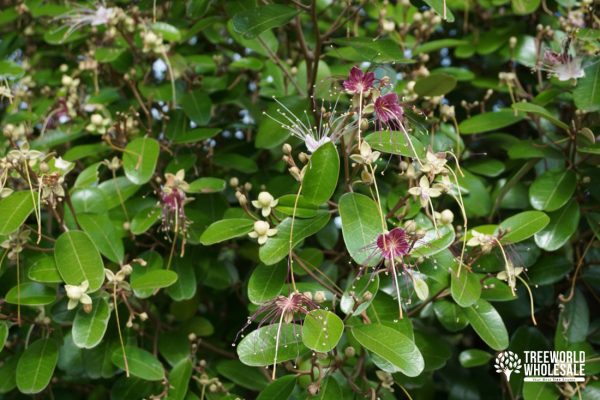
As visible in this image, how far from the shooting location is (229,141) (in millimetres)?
2346

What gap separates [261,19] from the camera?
1799 mm

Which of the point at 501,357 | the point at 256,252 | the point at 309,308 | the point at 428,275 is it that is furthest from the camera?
the point at 256,252

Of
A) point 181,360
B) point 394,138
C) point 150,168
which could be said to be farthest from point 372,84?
point 181,360

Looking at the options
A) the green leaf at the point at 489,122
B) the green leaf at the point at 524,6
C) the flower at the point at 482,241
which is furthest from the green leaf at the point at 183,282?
the green leaf at the point at 524,6

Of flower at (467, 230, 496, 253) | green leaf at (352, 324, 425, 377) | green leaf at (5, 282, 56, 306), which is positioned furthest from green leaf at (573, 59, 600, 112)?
green leaf at (5, 282, 56, 306)

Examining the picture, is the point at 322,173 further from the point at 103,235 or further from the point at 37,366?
the point at 37,366

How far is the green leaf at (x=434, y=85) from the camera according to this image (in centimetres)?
180

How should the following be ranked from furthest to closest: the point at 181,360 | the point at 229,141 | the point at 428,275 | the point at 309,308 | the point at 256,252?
the point at 229,141, the point at 256,252, the point at 181,360, the point at 428,275, the point at 309,308

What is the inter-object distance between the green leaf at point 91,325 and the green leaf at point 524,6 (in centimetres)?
145

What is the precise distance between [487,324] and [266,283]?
53cm

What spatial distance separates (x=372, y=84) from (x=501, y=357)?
0.75 m

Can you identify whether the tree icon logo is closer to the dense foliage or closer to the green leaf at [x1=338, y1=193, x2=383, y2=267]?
the dense foliage

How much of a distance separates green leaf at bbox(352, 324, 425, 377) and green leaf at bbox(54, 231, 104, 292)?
608 millimetres

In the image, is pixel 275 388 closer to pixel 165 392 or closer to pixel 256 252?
pixel 165 392
